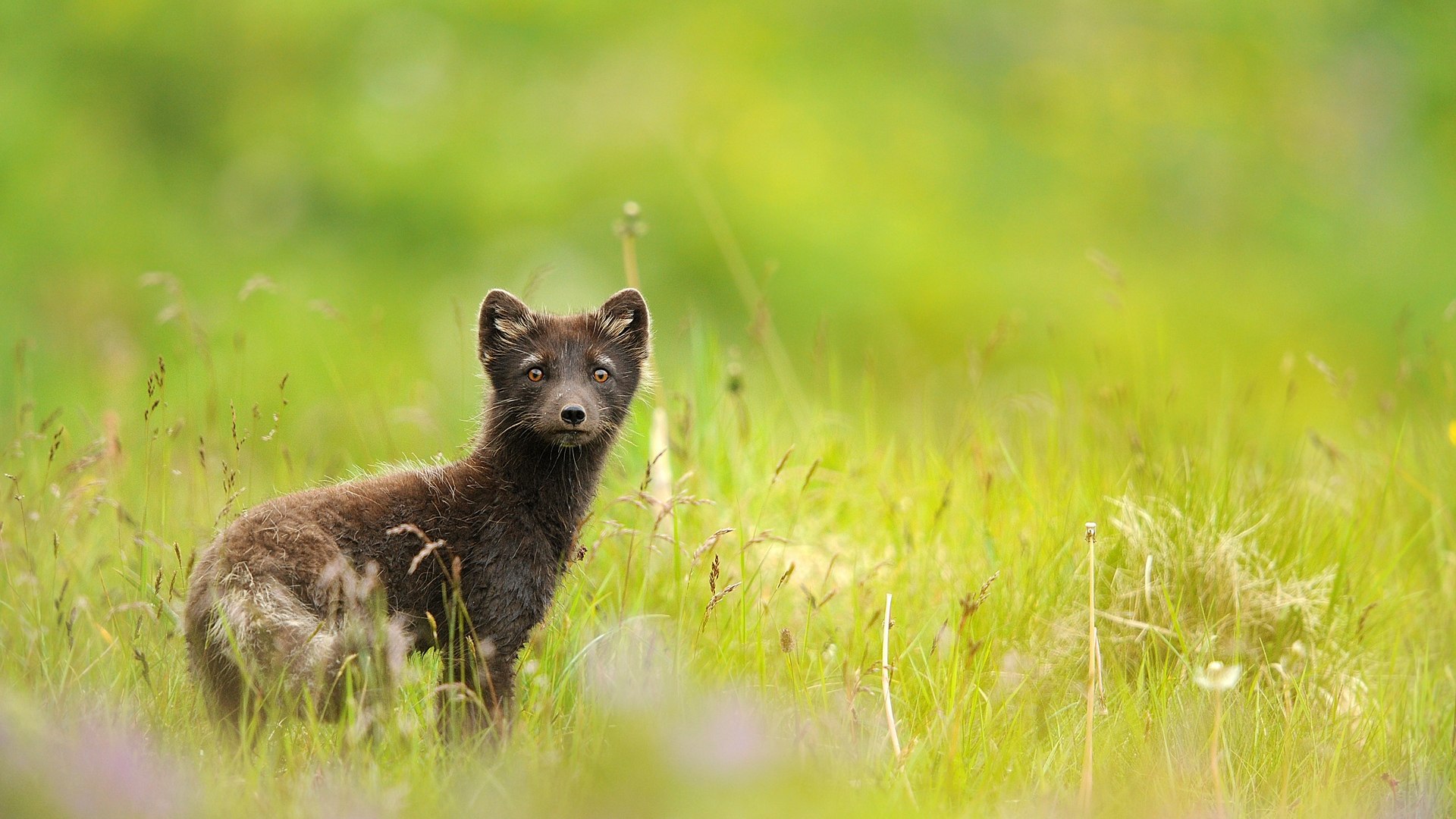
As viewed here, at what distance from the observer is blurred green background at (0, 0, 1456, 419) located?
1334 centimetres

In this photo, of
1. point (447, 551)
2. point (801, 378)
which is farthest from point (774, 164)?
point (447, 551)

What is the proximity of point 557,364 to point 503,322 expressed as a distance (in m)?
0.30

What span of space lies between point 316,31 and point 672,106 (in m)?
4.15

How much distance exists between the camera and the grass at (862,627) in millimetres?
3535

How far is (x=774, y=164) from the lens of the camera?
14.7m

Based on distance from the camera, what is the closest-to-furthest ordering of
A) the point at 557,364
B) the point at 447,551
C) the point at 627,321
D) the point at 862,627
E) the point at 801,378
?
the point at 447,551 → the point at 557,364 → the point at 862,627 → the point at 627,321 → the point at 801,378

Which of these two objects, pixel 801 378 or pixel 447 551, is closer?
pixel 447 551

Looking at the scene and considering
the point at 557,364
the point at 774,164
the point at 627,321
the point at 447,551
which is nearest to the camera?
the point at 447,551

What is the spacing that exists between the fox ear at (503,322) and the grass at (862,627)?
902 millimetres

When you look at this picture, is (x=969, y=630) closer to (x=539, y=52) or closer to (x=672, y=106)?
(x=672, y=106)

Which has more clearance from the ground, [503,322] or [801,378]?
[503,322]

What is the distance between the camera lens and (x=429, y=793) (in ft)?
11.3

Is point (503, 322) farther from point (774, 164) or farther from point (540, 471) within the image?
point (774, 164)

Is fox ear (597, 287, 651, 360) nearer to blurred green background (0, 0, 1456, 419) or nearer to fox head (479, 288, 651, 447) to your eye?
fox head (479, 288, 651, 447)
